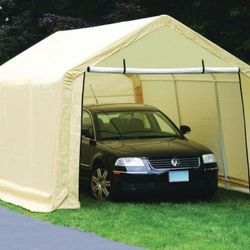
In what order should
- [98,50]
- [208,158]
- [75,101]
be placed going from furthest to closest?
1. [208,158]
2. [98,50]
3. [75,101]

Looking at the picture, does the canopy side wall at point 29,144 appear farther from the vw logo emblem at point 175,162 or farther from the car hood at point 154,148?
the vw logo emblem at point 175,162

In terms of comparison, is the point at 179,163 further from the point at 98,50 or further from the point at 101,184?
the point at 98,50

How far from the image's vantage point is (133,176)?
38.1ft

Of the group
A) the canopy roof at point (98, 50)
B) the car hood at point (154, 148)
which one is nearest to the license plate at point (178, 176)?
the car hood at point (154, 148)

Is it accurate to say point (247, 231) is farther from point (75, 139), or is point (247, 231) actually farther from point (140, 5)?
point (140, 5)

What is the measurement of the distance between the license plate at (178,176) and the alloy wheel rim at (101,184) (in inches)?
41.0

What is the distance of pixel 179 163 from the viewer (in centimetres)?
1185

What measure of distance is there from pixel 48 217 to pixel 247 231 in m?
2.97

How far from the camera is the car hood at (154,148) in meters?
11.9

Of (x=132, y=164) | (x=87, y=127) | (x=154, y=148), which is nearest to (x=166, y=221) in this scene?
(x=132, y=164)

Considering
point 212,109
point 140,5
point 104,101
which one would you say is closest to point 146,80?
point 104,101

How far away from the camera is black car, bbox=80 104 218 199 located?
1167 cm

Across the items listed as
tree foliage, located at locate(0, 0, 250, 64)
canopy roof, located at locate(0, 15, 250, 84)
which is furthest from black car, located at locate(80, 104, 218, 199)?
tree foliage, located at locate(0, 0, 250, 64)

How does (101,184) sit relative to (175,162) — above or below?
below
